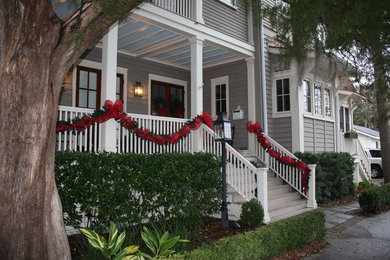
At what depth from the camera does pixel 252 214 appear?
5805 millimetres

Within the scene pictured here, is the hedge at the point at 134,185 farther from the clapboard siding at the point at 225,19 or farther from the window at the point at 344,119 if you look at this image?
the window at the point at 344,119

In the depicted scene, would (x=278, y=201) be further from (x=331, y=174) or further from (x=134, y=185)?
(x=134, y=185)

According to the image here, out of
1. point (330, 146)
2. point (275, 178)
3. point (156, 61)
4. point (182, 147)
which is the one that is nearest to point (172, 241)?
point (182, 147)

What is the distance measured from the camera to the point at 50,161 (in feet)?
10.2

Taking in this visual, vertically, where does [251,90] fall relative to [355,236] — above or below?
above

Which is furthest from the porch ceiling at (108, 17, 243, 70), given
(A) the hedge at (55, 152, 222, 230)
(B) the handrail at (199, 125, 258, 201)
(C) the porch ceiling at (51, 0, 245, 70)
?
(A) the hedge at (55, 152, 222, 230)

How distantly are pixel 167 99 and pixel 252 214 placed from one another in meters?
5.36

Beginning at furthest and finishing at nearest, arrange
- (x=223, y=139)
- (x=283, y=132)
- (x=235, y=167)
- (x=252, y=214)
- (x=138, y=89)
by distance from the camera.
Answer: (x=283, y=132) → (x=138, y=89) → (x=235, y=167) → (x=252, y=214) → (x=223, y=139)

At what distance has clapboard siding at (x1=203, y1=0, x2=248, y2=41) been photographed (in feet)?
27.4

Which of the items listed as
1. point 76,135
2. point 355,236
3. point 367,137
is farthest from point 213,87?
point 367,137

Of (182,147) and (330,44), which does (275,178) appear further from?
(330,44)

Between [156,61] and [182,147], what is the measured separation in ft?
12.4

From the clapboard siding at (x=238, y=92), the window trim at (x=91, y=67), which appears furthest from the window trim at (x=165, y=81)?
the clapboard siding at (x=238, y=92)

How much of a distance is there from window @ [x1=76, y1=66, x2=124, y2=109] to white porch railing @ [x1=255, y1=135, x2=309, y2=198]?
4718mm
